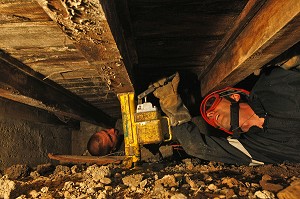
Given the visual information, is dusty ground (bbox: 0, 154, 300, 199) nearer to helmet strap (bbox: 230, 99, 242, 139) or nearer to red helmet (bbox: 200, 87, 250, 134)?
helmet strap (bbox: 230, 99, 242, 139)

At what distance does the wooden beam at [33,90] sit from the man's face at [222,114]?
61.9 inches

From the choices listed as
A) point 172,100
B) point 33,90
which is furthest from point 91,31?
point 172,100

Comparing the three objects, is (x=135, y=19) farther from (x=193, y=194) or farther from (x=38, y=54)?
(x=193, y=194)

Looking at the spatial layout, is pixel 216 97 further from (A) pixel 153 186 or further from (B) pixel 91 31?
(B) pixel 91 31

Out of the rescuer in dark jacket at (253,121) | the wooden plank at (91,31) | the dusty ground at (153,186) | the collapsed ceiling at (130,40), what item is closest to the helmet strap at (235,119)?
the rescuer in dark jacket at (253,121)

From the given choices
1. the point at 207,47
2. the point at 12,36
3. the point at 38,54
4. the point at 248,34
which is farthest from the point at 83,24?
the point at 207,47

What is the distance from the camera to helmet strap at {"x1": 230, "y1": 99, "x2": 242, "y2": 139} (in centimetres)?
240

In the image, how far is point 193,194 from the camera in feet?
3.45

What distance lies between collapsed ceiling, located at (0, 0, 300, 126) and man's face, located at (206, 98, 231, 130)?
0.50 metres

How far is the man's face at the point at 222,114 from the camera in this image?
8.28 feet

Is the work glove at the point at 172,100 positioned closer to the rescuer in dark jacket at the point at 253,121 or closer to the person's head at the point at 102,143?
the rescuer in dark jacket at the point at 253,121

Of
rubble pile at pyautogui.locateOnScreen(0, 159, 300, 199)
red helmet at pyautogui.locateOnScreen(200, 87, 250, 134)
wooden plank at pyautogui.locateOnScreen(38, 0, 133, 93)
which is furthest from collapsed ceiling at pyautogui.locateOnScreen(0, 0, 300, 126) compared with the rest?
rubble pile at pyautogui.locateOnScreen(0, 159, 300, 199)

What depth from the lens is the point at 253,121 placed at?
2.32 metres

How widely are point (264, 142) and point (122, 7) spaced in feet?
6.23
